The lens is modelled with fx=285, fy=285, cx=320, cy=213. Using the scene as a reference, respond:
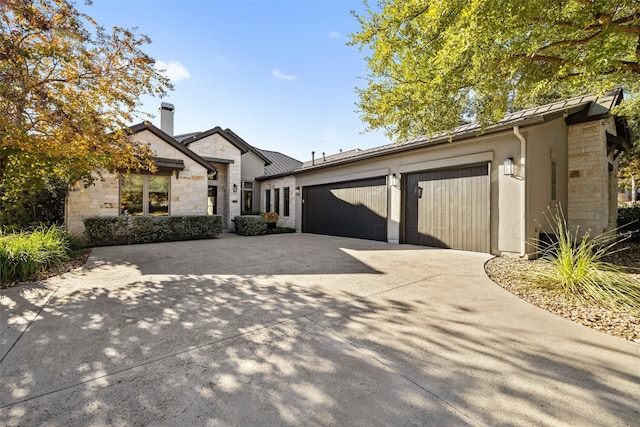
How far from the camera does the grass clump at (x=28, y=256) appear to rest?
4973 millimetres

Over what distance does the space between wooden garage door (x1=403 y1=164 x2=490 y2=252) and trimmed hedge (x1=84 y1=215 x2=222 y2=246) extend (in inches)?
305

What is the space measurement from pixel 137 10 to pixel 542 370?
924 cm

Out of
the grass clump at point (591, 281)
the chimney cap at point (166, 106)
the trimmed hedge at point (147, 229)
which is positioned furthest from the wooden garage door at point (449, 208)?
the chimney cap at point (166, 106)

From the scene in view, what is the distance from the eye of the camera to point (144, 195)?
1104 cm

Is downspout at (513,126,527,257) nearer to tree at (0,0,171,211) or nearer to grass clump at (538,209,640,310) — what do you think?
grass clump at (538,209,640,310)

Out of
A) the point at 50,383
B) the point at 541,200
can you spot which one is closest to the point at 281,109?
the point at 541,200

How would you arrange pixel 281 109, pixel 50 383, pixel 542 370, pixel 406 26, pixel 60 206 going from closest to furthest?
pixel 50 383 → pixel 542 370 → pixel 406 26 → pixel 60 206 → pixel 281 109

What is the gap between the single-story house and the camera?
23.9 feet

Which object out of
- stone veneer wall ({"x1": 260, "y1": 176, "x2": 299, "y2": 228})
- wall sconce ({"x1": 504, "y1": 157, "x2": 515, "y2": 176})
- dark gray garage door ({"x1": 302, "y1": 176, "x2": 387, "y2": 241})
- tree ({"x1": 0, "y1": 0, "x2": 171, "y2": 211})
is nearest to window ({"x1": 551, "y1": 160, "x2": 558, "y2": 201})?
wall sconce ({"x1": 504, "y1": 157, "x2": 515, "y2": 176})

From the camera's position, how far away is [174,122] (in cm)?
1605

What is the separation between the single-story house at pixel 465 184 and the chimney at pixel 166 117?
5.19 meters

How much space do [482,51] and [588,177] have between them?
7.30 meters

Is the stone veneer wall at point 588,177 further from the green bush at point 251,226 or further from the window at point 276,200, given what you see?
the window at point 276,200

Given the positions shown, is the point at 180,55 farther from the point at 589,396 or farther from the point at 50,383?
the point at 589,396
